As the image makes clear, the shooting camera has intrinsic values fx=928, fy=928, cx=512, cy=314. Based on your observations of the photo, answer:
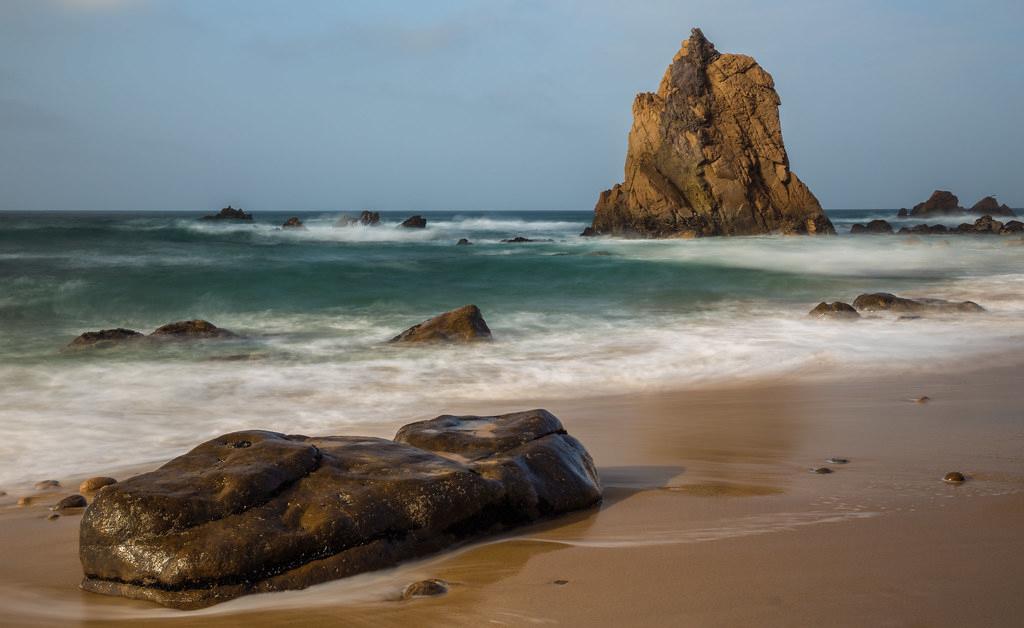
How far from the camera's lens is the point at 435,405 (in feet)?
25.5

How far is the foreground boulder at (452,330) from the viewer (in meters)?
11.4

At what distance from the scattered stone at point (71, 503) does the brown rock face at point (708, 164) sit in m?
39.1

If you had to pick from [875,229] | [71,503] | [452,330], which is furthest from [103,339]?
[875,229]

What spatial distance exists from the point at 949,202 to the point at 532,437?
7255cm

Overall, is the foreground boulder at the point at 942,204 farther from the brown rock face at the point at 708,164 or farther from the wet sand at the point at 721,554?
the wet sand at the point at 721,554

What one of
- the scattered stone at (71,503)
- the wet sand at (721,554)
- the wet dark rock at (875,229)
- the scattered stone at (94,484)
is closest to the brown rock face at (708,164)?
the wet dark rock at (875,229)

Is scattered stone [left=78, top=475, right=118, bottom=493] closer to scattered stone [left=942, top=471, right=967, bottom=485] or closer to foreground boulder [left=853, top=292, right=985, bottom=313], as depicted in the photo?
scattered stone [left=942, top=471, right=967, bottom=485]

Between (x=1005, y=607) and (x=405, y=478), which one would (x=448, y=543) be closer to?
(x=405, y=478)

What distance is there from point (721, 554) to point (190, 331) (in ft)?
33.3

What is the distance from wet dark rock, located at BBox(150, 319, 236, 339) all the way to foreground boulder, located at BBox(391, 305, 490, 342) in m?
2.54

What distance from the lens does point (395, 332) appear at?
44.4 feet

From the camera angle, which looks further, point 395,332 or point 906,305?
point 906,305

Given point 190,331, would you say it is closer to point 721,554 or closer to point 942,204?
point 721,554

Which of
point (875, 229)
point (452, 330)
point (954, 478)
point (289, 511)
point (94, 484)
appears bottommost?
point (94, 484)
